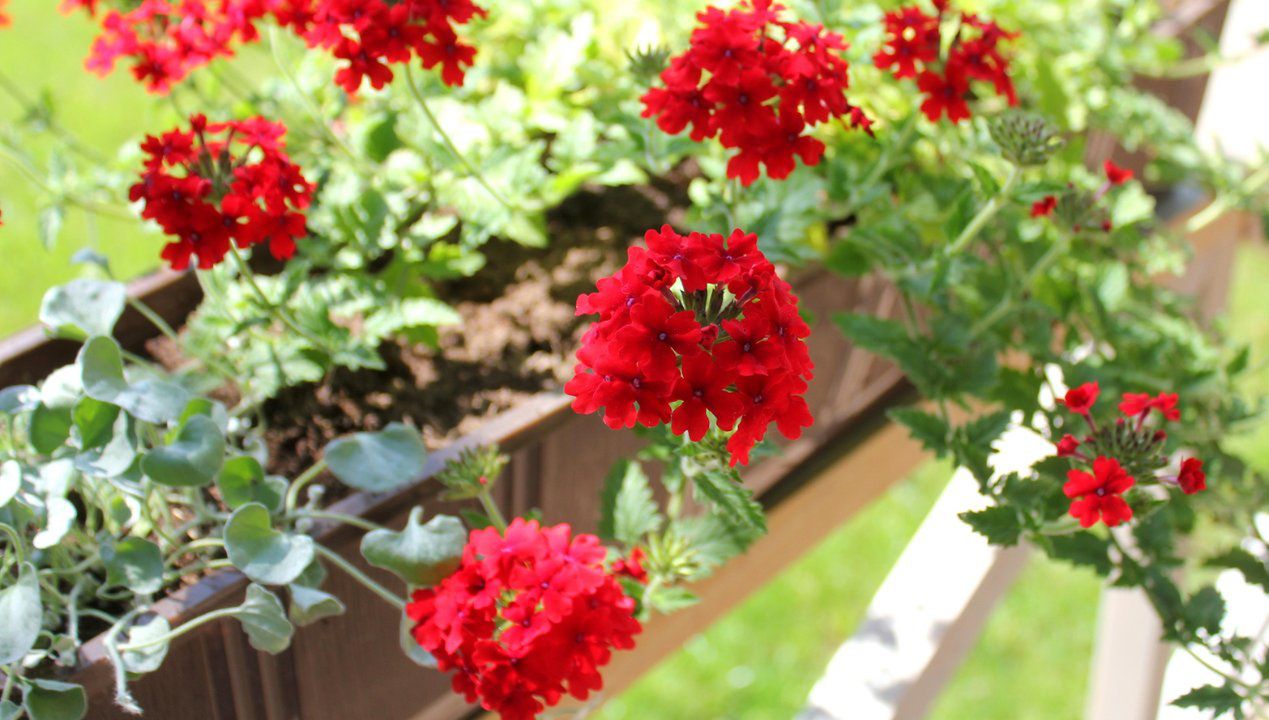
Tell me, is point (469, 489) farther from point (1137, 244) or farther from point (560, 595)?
point (1137, 244)

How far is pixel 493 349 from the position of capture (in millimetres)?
1041

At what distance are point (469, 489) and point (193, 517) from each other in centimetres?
22

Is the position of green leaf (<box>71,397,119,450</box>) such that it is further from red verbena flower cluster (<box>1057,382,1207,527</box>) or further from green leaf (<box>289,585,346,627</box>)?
red verbena flower cluster (<box>1057,382,1207,527</box>)

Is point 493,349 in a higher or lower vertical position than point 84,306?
lower

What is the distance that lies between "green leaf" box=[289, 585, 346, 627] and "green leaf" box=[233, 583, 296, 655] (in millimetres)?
17

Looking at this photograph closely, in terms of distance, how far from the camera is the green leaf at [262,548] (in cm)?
66

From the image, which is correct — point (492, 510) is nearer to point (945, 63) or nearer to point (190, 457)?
point (190, 457)

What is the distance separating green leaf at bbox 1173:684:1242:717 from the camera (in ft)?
2.64

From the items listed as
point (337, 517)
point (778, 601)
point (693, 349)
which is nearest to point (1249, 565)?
point (693, 349)

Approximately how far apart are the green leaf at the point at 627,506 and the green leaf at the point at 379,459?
14cm

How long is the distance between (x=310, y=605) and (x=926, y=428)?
1.48 feet

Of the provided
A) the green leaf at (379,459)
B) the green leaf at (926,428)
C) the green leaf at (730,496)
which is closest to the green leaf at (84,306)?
the green leaf at (379,459)

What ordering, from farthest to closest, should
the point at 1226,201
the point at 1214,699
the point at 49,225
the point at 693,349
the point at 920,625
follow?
1. the point at 1226,201
2. the point at 920,625
3. the point at 49,225
4. the point at 1214,699
5. the point at 693,349

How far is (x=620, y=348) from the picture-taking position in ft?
1.85
